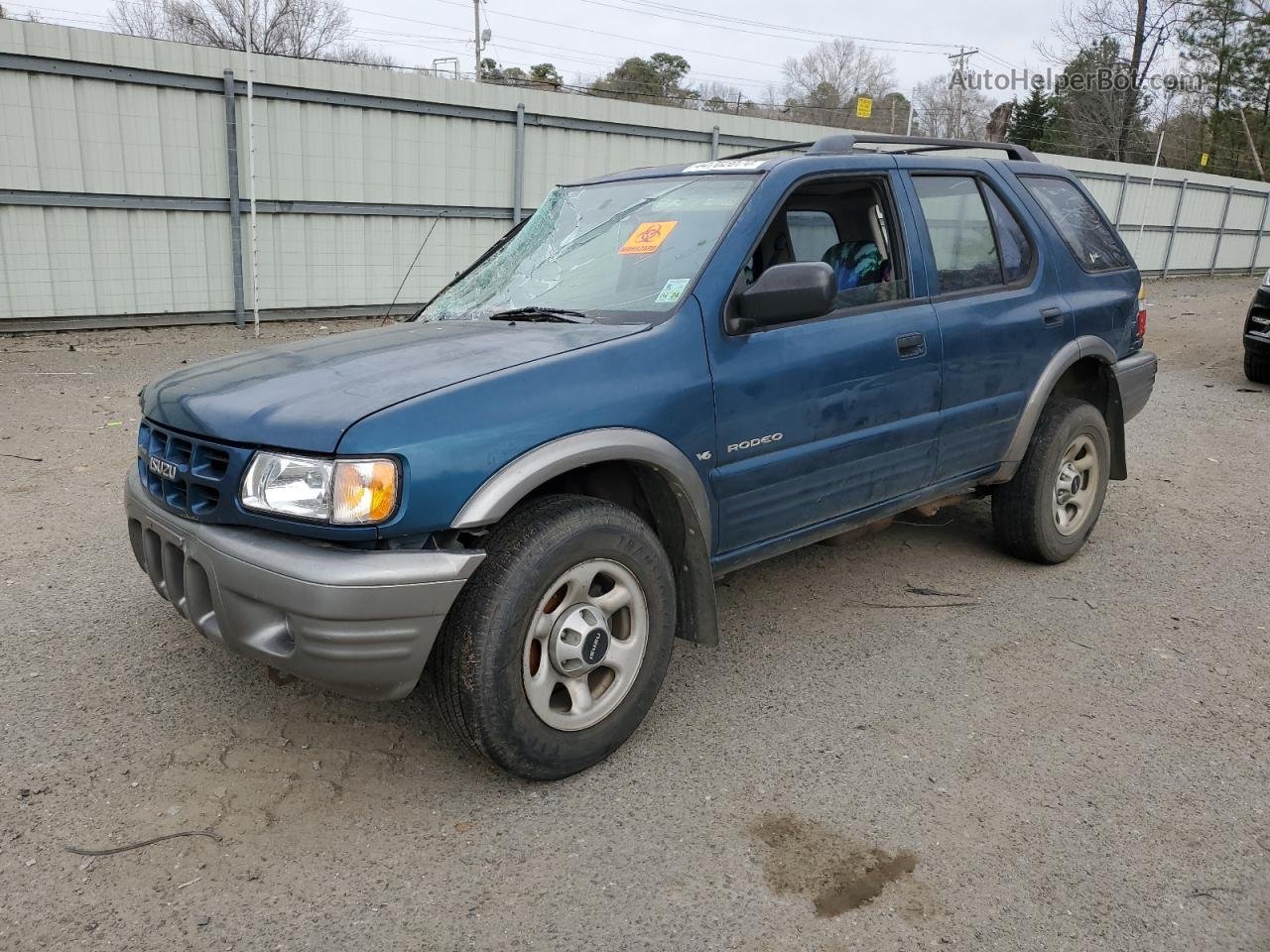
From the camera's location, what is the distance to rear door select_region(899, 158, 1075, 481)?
13.7 ft

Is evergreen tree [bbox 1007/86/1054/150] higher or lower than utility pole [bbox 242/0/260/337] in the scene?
higher

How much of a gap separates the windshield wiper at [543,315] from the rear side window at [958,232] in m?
1.58

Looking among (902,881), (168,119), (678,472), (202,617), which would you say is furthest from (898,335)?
(168,119)

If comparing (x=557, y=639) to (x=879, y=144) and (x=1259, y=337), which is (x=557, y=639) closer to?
(x=879, y=144)

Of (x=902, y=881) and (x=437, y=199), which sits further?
(x=437, y=199)

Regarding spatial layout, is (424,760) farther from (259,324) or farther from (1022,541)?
(259,324)

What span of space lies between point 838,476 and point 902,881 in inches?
A: 60.3

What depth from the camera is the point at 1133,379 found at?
5.21 metres

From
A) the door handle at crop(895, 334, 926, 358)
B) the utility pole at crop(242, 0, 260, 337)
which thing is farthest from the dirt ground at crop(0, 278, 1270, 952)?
the utility pole at crop(242, 0, 260, 337)

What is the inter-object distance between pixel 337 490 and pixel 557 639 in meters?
0.78

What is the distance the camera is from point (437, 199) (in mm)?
12438

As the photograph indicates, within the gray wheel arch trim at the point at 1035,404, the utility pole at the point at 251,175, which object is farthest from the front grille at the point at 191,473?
the utility pole at the point at 251,175

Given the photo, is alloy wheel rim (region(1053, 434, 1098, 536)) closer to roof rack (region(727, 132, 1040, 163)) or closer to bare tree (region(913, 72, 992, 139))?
roof rack (region(727, 132, 1040, 163))

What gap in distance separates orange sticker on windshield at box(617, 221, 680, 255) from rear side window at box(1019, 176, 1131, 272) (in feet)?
6.85
